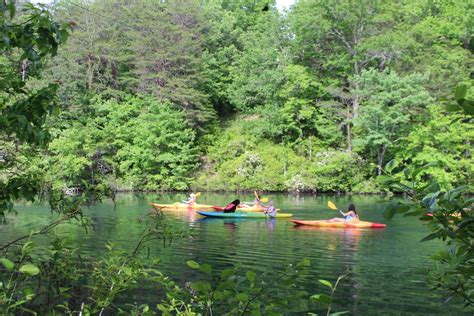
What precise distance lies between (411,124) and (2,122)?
2874cm

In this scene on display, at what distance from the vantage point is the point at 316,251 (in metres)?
11.6

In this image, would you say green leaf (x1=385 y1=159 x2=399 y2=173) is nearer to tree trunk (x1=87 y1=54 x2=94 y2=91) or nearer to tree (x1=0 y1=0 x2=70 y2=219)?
tree (x1=0 y1=0 x2=70 y2=219)

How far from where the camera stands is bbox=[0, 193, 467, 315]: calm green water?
7828 mm

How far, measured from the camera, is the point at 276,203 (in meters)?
23.8

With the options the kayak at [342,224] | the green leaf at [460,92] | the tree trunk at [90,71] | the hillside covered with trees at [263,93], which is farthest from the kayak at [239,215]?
the tree trunk at [90,71]

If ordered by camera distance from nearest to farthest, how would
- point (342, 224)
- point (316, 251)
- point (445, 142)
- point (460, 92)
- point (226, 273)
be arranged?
point (460, 92), point (226, 273), point (316, 251), point (342, 224), point (445, 142)

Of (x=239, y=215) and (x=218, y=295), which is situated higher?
(x=218, y=295)

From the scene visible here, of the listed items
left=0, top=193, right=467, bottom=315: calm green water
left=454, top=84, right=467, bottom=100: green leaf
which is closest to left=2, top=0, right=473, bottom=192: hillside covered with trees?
left=0, top=193, right=467, bottom=315: calm green water

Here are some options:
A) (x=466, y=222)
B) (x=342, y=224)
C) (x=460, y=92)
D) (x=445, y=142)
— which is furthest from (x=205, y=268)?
(x=445, y=142)

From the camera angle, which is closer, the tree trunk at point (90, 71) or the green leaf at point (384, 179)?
the green leaf at point (384, 179)

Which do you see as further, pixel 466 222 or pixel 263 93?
pixel 263 93

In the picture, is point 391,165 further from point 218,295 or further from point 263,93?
point 263,93

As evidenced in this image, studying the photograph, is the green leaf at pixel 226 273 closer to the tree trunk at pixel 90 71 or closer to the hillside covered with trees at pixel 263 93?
the hillside covered with trees at pixel 263 93

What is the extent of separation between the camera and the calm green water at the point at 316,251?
7828 mm
